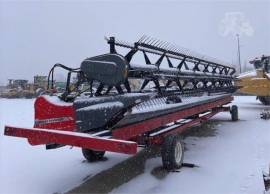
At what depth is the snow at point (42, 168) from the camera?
4.74 metres

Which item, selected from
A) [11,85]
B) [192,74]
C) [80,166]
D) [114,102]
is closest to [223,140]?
[192,74]

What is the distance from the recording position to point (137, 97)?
450 cm

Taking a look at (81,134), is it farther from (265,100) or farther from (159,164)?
(265,100)

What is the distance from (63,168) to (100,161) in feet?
2.22

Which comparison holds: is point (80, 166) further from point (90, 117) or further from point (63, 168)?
point (90, 117)

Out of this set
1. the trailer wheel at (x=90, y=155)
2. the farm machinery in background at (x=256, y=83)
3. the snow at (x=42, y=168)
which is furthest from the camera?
the farm machinery in background at (x=256, y=83)

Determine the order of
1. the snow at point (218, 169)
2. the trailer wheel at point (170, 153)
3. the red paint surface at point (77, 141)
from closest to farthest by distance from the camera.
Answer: the red paint surface at point (77, 141)
the snow at point (218, 169)
the trailer wheel at point (170, 153)

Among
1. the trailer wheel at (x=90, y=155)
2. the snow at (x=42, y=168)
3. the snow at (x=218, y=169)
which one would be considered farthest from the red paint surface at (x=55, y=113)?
the trailer wheel at (x=90, y=155)

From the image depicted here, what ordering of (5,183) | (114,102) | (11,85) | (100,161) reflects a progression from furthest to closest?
(11,85)
(100,161)
(5,183)
(114,102)

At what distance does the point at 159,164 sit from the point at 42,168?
1.84 meters

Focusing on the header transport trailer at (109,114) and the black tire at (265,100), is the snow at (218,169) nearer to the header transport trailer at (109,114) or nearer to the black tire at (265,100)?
the header transport trailer at (109,114)

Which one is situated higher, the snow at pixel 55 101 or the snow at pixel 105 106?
the snow at pixel 55 101

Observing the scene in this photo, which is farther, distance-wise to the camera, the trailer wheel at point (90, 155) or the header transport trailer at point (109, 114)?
the trailer wheel at point (90, 155)

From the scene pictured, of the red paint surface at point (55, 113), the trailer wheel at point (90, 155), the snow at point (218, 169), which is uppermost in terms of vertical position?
the red paint surface at point (55, 113)
